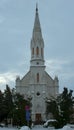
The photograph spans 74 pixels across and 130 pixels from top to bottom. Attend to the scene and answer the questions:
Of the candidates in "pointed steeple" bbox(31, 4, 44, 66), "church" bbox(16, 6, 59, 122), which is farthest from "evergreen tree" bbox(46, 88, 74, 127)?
"pointed steeple" bbox(31, 4, 44, 66)

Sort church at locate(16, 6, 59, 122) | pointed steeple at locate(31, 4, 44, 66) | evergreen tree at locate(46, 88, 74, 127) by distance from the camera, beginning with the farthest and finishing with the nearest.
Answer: pointed steeple at locate(31, 4, 44, 66) → church at locate(16, 6, 59, 122) → evergreen tree at locate(46, 88, 74, 127)

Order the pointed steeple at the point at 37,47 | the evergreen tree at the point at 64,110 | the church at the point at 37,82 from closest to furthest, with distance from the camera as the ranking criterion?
the evergreen tree at the point at 64,110 → the church at the point at 37,82 → the pointed steeple at the point at 37,47

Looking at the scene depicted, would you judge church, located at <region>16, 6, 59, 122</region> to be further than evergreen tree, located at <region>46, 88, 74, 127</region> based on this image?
Yes

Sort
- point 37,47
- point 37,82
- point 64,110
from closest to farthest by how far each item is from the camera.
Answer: point 64,110, point 37,82, point 37,47

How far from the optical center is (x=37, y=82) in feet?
332

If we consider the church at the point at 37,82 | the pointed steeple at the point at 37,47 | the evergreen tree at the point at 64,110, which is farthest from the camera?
the pointed steeple at the point at 37,47

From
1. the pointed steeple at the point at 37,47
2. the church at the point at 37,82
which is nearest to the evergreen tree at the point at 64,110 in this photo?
the church at the point at 37,82

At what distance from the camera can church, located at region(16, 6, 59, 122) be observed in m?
99.8

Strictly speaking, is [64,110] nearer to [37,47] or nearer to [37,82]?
[37,82]

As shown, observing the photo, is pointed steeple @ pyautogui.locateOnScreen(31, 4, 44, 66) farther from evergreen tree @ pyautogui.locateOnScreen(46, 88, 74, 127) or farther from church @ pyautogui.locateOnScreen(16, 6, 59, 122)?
evergreen tree @ pyautogui.locateOnScreen(46, 88, 74, 127)

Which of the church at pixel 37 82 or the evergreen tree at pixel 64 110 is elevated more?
the church at pixel 37 82

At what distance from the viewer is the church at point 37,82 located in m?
99.8

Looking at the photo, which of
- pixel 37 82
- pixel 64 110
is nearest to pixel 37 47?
pixel 37 82

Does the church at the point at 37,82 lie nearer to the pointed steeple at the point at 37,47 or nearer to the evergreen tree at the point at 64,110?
the pointed steeple at the point at 37,47
